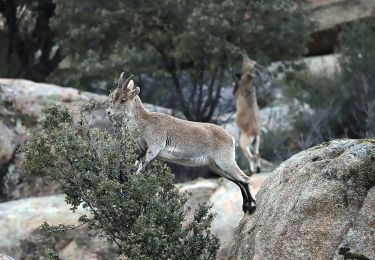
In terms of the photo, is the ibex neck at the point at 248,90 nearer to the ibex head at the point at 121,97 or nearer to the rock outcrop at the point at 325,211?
the ibex head at the point at 121,97

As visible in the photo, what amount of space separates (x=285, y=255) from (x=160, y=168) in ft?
8.92

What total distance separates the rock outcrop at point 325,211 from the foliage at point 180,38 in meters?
11.3

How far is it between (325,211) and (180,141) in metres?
3.35

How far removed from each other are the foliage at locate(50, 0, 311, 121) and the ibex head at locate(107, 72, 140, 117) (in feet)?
28.1

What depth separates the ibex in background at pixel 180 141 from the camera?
33.9 feet

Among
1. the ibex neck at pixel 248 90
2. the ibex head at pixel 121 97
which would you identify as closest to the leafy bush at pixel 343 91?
the ibex neck at pixel 248 90

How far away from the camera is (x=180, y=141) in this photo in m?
10.5

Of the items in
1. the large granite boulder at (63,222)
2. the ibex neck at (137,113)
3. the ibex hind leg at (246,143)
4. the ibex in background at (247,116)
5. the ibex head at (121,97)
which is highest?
the ibex head at (121,97)

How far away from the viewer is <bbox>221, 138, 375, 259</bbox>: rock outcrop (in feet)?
23.5

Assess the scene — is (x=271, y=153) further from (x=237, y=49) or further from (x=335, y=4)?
(x=335, y=4)

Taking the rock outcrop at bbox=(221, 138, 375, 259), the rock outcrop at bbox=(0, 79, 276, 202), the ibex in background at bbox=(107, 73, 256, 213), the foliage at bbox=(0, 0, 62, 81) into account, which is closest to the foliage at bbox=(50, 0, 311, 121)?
the rock outcrop at bbox=(0, 79, 276, 202)

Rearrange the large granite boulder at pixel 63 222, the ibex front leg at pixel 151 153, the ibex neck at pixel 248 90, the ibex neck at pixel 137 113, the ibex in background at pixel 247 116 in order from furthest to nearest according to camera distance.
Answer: the ibex neck at pixel 248 90, the ibex in background at pixel 247 116, the large granite boulder at pixel 63 222, the ibex neck at pixel 137 113, the ibex front leg at pixel 151 153

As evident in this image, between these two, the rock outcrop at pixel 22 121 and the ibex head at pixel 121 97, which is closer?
the ibex head at pixel 121 97

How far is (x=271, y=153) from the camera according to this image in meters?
20.3
